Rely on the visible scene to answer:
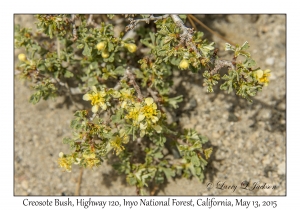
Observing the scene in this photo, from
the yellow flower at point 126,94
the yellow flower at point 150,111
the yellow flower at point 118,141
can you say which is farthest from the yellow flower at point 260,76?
the yellow flower at point 118,141

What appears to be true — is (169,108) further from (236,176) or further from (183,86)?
(236,176)

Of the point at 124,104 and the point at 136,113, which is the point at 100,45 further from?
the point at 136,113

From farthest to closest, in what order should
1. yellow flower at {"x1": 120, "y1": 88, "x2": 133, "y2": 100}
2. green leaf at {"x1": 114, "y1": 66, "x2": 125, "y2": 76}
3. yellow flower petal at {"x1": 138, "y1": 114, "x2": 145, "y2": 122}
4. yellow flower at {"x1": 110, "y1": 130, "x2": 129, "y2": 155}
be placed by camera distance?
green leaf at {"x1": 114, "y1": 66, "x2": 125, "y2": 76} → yellow flower at {"x1": 110, "y1": 130, "x2": 129, "y2": 155} → yellow flower at {"x1": 120, "y1": 88, "x2": 133, "y2": 100} → yellow flower petal at {"x1": 138, "y1": 114, "x2": 145, "y2": 122}

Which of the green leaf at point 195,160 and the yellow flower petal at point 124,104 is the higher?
the yellow flower petal at point 124,104

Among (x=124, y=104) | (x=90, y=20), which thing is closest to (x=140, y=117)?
(x=124, y=104)

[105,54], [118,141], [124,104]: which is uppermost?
[105,54]

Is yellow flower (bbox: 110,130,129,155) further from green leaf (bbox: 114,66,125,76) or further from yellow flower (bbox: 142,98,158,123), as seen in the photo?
green leaf (bbox: 114,66,125,76)

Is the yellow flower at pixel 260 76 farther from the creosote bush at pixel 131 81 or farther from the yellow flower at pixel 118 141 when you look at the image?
the yellow flower at pixel 118 141

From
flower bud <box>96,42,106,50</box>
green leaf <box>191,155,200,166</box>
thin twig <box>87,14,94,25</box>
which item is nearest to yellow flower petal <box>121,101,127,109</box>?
flower bud <box>96,42,106,50</box>

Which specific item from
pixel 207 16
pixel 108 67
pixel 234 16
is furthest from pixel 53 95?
pixel 234 16
